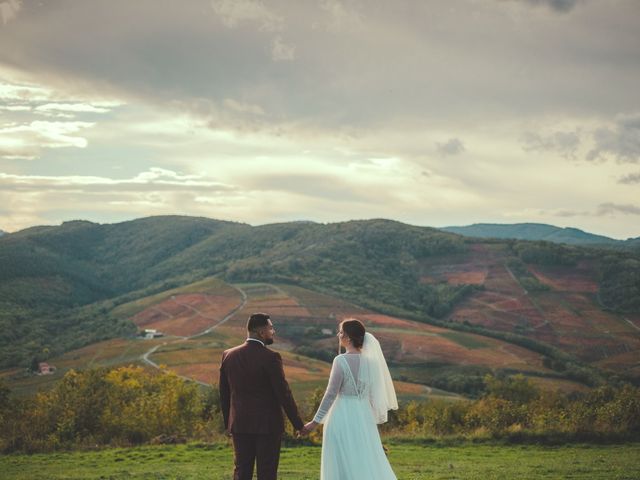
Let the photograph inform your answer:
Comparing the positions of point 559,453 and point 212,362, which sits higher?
point 559,453

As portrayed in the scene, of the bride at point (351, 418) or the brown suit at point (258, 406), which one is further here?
the bride at point (351, 418)

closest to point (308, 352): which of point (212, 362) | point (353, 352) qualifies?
point (212, 362)

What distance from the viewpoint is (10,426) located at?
1848 cm

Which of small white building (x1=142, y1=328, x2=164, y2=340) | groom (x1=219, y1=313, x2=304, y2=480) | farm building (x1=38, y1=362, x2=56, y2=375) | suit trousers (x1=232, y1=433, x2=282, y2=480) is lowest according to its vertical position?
farm building (x1=38, y1=362, x2=56, y2=375)

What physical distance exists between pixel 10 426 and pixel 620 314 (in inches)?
4603

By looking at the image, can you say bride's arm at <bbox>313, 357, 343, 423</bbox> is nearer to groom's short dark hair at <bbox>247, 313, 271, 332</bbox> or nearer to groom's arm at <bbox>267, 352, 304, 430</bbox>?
groom's arm at <bbox>267, 352, 304, 430</bbox>

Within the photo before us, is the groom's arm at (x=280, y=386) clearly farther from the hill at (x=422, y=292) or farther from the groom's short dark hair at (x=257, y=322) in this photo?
the hill at (x=422, y=292)

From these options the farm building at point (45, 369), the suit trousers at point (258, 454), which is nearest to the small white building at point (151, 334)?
the farm building at point (45, 369)

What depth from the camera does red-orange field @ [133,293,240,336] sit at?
102m

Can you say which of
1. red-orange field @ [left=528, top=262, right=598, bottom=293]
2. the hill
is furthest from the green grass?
red-orange field @ [left=528, top=262, right=598, bottom=293]

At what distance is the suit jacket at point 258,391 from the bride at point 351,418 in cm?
64

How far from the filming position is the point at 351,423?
7.99m

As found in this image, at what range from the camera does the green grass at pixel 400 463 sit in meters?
12.3

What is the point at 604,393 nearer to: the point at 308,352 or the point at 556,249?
the point at 308,352
